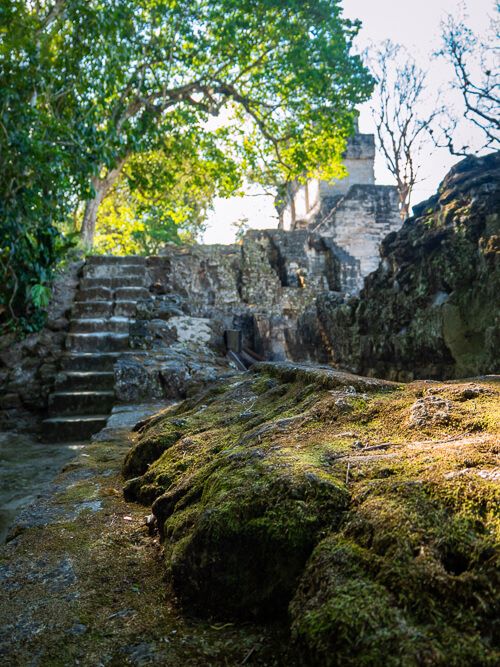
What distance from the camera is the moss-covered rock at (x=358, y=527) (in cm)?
69

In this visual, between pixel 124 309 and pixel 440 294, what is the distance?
14.1 ft

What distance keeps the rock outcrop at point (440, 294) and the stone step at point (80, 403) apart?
233 cm

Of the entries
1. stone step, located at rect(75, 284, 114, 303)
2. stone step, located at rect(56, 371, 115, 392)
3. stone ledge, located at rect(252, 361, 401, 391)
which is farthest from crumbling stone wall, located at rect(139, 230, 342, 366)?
stone ledge, located at rect(252, 361, 401, 391)

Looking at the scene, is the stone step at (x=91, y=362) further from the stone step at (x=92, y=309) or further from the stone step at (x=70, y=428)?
the stone step at (x=92, y=309)

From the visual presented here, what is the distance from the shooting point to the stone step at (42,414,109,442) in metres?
4.53

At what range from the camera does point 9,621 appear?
1.00m

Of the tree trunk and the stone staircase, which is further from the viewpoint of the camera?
the tree trunk

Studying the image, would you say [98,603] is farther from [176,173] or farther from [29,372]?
[176,173]

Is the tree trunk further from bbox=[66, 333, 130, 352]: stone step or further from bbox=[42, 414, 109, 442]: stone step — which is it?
bbox=[42, 414, 109, 442]: stone step

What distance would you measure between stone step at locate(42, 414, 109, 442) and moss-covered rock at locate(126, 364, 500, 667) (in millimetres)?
3251

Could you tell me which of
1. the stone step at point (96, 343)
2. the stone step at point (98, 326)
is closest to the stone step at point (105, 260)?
the stone step at point (98, 326)

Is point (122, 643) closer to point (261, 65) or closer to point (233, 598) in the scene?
point (233, 598)

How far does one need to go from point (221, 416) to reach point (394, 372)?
1.87 meters

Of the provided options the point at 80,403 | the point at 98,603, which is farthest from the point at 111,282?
the point at 98,603
